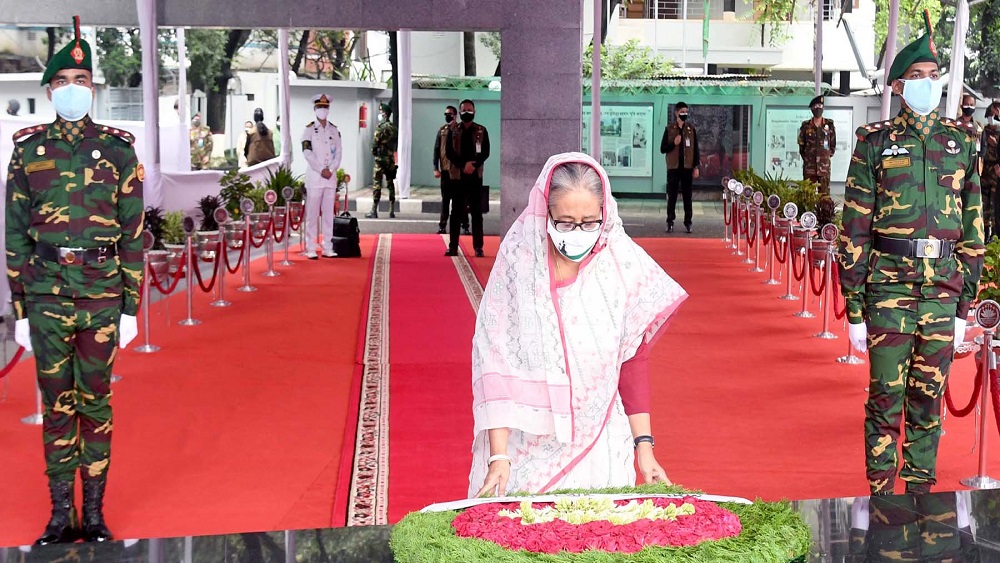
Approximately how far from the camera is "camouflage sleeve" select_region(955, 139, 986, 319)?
14.2 ft

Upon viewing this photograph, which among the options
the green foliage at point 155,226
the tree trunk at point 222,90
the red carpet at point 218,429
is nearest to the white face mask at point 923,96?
the red carpet at point 218,429

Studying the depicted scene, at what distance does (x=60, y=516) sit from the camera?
434 centimetres

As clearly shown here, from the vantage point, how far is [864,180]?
173 inches

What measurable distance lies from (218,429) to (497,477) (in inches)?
141

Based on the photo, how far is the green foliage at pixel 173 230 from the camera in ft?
32.5

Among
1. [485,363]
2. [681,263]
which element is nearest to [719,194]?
[681,263]

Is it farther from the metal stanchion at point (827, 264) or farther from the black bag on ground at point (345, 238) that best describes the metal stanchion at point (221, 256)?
the metal stanchion at point (827, 264)

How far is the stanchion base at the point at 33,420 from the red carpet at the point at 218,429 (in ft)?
0.13

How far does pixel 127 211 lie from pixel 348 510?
51.5 inches

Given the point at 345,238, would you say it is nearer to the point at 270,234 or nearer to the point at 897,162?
the point at 270,234

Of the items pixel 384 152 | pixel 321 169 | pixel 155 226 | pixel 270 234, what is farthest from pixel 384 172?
pixel 155 226

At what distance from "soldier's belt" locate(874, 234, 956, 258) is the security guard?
8725 millimetres

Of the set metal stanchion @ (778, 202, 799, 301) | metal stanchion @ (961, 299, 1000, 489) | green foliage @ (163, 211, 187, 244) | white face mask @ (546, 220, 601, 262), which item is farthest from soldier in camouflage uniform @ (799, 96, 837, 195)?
white face mask @ (546, 220, 601, 262)

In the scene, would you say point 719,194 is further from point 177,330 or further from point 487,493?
point 487,493
